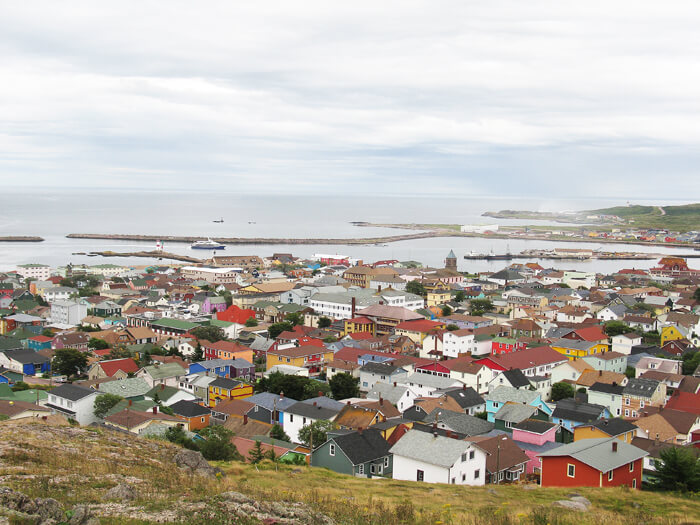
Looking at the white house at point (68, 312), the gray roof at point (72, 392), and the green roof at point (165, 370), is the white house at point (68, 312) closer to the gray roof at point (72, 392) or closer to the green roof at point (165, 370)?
the green roof at point (165, 370)

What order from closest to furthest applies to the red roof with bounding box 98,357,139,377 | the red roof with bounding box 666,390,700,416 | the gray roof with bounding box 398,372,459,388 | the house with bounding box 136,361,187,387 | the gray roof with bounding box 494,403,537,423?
the gray roof with bounding box 494,403,537,423 → the red roof with bounding box 666,390,700,416 → the gray roof with bounding box 398,372,459,388 → the house with bounding box 136,361,187,387 → the red roof with bounding box 98,357,139,377

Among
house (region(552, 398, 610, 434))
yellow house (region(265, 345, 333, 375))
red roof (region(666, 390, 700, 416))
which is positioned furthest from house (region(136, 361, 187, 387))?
red roof (region(666, 390, 700, 416))

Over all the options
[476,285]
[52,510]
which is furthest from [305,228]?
[52,510]

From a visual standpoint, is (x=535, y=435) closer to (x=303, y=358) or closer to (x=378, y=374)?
(x=378, y=374)

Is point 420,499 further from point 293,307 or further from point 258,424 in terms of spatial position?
point 293,307

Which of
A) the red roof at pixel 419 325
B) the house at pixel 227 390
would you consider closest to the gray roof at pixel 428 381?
the house at pixel 227 390

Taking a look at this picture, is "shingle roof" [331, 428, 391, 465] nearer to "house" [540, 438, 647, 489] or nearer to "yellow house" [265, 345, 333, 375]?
"house" [540, 438, 647, 489]
